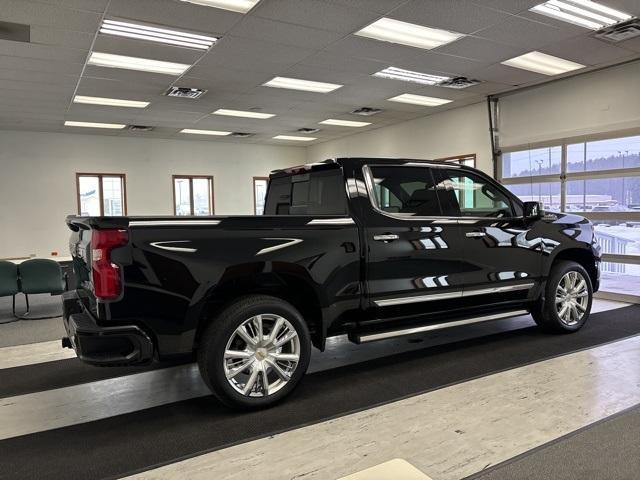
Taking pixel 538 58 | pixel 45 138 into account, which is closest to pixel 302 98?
pixel 538 58

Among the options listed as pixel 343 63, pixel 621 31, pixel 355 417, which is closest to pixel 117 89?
pixel 343 63

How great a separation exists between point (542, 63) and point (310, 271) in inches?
210

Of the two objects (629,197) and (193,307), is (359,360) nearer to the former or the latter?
(193,307)

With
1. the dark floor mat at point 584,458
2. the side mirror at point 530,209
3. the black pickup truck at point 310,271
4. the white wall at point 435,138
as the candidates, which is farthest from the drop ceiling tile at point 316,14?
the white wall at point 435,138

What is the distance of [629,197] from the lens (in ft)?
21.5

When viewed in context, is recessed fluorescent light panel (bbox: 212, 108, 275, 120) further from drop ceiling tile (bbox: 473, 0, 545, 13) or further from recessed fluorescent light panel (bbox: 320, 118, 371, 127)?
drop ceiling tile (bbox: 473, 0, 545, 13)

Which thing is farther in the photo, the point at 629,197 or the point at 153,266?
the point at 629,197

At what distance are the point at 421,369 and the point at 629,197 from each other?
4.83 meters

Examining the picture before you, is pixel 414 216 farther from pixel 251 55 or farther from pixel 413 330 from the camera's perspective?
pixel 251 55

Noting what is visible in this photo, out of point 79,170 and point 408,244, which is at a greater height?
point 79,170

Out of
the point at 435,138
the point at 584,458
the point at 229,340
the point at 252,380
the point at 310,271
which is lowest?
the point at 584,458

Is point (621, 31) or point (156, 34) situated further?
point (621, 31)

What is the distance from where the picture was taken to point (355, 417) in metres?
2.77

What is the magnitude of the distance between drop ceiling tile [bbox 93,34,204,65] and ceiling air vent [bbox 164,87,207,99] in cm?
141
